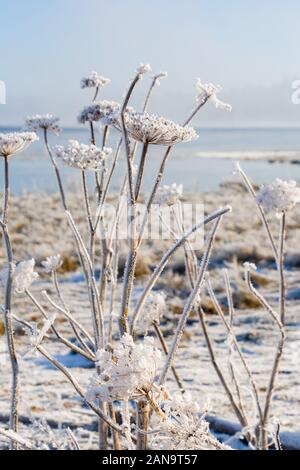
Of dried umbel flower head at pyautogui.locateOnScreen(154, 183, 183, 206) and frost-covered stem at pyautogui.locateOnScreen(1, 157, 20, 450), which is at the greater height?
dried umbel flower head at pyautogui.locateOnScreen(154, 183, 183, 206)

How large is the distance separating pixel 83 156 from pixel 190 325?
102 inches

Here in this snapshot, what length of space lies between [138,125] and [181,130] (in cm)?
5

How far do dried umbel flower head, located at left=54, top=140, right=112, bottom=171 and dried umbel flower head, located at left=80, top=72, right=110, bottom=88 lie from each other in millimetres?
357

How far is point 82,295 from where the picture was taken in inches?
166

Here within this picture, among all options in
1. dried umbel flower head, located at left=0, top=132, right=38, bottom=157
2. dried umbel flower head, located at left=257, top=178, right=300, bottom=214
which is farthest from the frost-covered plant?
dried umbel flower head, located at left=257, top=178, right=300, bottom=214

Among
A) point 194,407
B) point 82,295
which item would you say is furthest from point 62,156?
point 82,295

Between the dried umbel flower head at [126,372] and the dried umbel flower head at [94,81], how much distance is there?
0.80 meters

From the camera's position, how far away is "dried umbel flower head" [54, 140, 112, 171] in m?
0.90

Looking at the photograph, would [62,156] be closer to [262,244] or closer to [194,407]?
[194,407]

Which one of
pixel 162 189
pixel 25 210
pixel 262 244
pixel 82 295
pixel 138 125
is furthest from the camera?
pixel 25 210

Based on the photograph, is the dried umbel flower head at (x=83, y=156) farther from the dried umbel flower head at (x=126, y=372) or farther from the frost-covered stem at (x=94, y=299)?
the dried umbel flower head at (x=126, y=372)

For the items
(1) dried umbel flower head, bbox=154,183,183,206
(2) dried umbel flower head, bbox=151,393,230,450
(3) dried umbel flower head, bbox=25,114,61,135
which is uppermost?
(3) dried umbel flower head, bbox=25,114,61,135

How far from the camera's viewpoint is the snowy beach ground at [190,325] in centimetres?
213

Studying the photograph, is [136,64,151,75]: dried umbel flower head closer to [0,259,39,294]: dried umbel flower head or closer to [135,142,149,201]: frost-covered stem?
[135,142,149,201]: frost-covered stem
